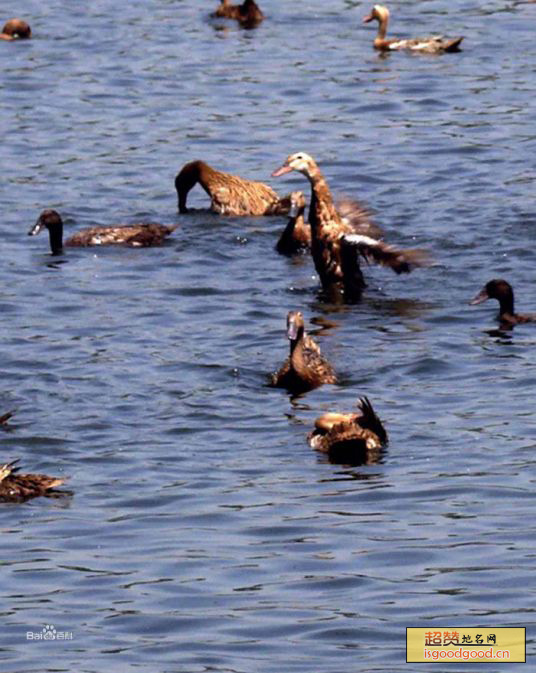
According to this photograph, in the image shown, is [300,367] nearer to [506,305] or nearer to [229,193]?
[506,305]

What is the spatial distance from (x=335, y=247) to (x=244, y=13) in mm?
12638

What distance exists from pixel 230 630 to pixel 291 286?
833 centimetres

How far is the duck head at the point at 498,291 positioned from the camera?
54.7ft

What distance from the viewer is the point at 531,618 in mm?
10250

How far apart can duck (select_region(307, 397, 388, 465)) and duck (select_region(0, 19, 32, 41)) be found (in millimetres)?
17103

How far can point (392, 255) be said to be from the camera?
1744cm

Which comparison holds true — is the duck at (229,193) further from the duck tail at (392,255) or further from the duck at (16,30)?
the duck at (16,30)

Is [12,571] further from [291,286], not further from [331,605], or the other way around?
[291,286]

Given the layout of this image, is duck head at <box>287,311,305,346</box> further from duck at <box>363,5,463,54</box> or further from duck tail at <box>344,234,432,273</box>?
duck at <box>363,5,463,54</box>

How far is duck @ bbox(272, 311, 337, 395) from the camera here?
586 inches

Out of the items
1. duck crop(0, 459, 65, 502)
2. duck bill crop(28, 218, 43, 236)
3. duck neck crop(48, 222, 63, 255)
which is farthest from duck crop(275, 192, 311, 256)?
duck crop(0, 459, 65, 502)

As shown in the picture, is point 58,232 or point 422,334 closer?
point 422,334

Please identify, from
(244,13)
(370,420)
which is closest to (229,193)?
(370,420)

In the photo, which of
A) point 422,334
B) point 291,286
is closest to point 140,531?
point 422,334
